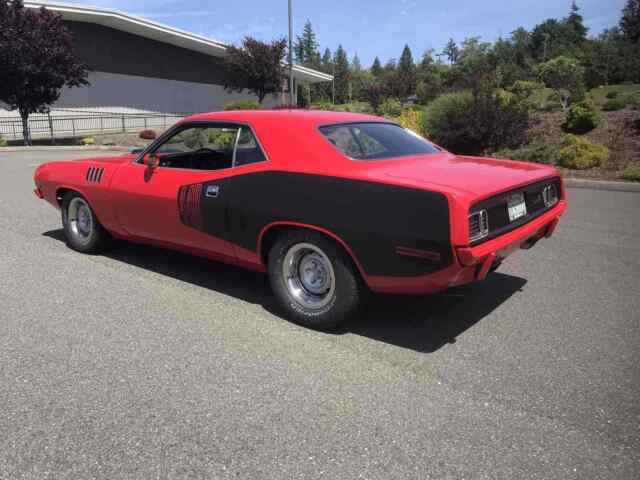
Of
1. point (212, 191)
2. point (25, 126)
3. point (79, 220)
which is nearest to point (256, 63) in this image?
point (25, 126)

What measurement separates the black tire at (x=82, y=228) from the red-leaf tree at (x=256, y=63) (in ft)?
117

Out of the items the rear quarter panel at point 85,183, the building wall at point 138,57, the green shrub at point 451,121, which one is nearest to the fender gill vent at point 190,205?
the rear quarter panel at point 85,183

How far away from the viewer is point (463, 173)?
3.77 m

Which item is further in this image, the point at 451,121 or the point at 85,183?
the point at 451,121

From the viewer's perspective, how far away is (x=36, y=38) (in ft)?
75.4

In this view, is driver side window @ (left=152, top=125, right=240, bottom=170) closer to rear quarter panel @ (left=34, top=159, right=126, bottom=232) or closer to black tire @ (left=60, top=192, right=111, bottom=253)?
rear quarter panel @ (left=34, top=159, right=126, bottom=232)

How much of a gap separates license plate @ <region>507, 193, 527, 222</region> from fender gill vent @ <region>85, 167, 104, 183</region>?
3.67 meters

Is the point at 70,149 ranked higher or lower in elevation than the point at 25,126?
lower

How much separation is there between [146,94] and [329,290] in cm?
3933

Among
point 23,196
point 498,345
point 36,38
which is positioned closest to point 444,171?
point 498,345

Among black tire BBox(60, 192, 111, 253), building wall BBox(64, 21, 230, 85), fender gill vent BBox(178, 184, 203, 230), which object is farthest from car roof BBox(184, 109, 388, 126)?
building wall BBox(64, 21, 230, 85)

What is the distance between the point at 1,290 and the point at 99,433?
261cm

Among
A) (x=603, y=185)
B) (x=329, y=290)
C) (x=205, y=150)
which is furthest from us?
(x=603, y=185)

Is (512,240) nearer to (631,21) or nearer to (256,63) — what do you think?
(256,63)
